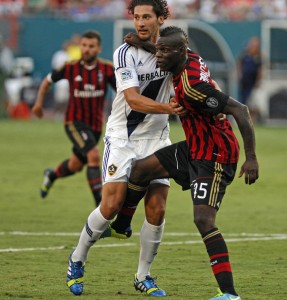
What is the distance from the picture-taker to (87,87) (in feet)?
47.8

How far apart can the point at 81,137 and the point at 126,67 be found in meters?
5.65

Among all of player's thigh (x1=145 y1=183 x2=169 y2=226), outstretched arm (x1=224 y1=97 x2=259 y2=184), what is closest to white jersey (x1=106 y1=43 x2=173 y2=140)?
player's thigh (x1=145 y1=183 x2=169 y2=226)

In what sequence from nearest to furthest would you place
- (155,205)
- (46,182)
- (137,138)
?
(155,205) → (137,138) → (46,182)

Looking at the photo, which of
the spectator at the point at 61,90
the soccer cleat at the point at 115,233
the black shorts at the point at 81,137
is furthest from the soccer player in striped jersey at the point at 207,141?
the spectator at the point at 61,90

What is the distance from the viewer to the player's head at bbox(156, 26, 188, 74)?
25.9 ft

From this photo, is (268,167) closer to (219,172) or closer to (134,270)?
(134,270)

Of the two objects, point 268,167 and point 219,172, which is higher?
point 219,172

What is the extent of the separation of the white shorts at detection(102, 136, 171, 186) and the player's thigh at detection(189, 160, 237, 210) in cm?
72

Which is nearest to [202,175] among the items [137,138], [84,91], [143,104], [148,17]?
[143,104]

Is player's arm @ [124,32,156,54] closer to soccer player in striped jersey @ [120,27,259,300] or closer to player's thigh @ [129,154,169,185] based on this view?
soccer player in striped jersey @ [120,27,259,300]

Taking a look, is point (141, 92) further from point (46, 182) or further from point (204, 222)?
point (46, 182)

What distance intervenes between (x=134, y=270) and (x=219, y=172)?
2.08 metres

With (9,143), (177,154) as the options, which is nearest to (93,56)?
(177,154)

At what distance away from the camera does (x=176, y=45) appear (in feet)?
25.9
